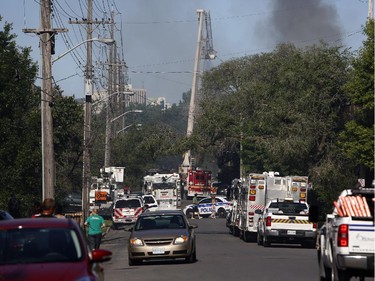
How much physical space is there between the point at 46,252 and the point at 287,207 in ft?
87.2

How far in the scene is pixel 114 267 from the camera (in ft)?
90.3

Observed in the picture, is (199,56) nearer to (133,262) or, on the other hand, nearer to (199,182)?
(199,182)

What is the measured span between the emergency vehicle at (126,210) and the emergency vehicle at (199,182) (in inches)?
1528

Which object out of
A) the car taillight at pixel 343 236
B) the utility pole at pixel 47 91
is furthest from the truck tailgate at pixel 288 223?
the car taillight at pixel 343 236

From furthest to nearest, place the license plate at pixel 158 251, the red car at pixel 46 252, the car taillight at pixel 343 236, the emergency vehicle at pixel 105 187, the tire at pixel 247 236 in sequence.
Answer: the emergency vehicle at pixel 105 187, the tire at pixel 247 236, the license plate at pixel 158 251, the car taillight at pixel 343 236, the red car at pixel 46 252

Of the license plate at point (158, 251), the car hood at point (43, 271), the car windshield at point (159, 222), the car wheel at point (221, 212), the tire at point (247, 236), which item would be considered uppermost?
the car hood at point (43, 271)

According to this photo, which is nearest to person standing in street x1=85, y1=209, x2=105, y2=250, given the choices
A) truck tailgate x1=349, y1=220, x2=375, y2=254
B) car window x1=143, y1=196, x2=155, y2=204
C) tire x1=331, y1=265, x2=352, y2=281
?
tire x1=331, y1=265, x2=352, y2=281

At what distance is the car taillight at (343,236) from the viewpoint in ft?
55.1

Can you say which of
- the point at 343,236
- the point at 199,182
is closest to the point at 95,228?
the point at 343,236

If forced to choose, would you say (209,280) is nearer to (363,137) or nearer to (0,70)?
(363,137)

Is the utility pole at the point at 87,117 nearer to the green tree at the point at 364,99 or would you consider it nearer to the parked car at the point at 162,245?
the green tree at the point at 364,99

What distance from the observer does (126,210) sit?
59312 millimetres

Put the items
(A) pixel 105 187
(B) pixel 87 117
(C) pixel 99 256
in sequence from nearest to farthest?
(C) pixel 99 256 < (B) pixel 87 117 < (A) pixel 105 187

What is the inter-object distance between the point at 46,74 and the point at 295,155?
20.3 metres
